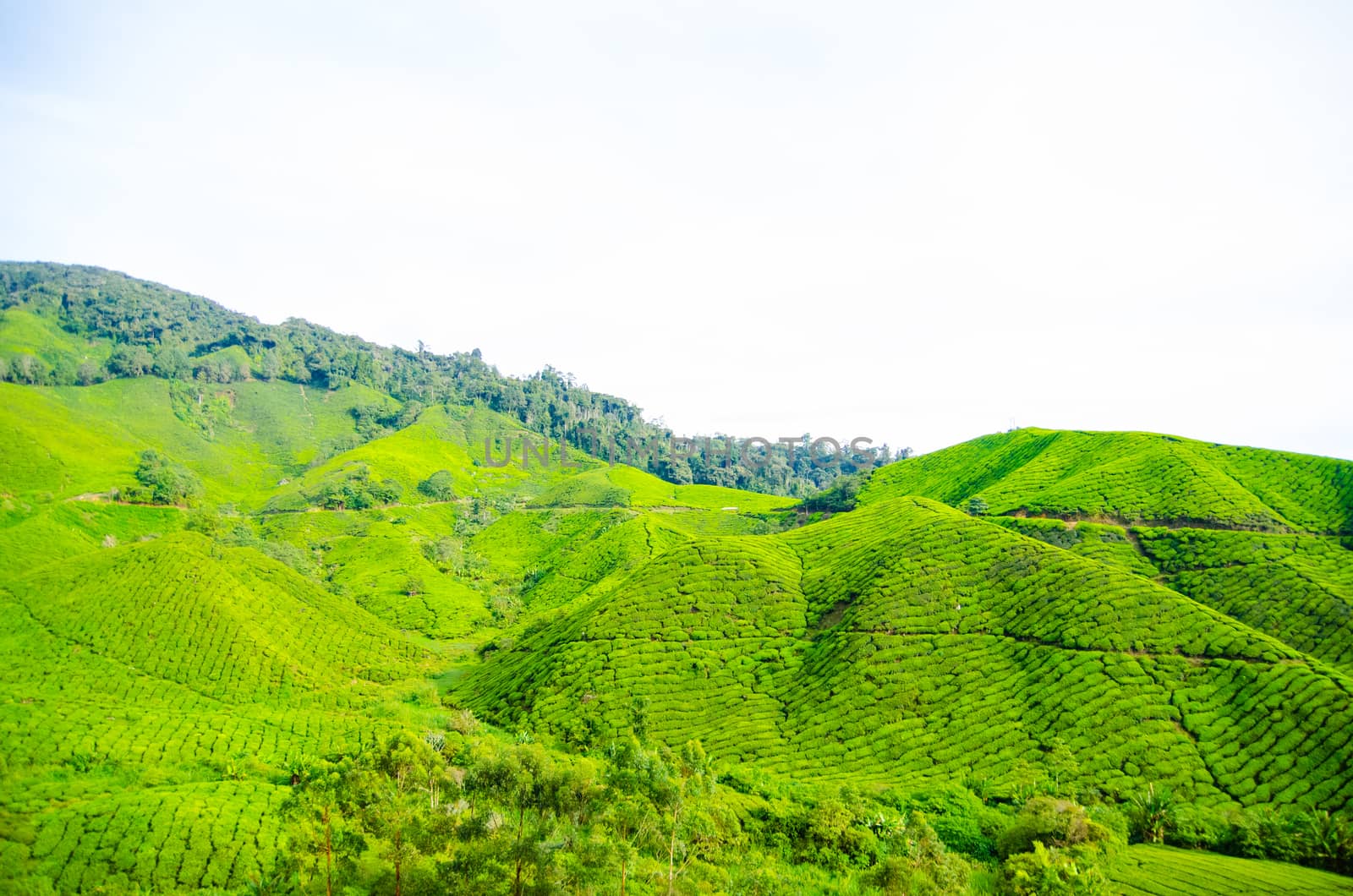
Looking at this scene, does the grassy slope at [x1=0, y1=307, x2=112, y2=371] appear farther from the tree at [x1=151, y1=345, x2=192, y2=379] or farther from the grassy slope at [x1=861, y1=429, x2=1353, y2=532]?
the grassy slope at [x1=861, y1=429, x2=1353, y2=532]

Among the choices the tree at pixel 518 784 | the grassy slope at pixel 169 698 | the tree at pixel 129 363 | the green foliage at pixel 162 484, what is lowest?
the grassy slope at pixel 169 698

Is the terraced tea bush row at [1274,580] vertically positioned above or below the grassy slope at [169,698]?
above

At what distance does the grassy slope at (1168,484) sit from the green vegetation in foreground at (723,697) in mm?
510

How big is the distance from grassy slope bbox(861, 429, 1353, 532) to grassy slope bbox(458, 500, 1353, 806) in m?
24.0

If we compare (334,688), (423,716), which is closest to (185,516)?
(334,688)

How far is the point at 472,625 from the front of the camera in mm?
93500

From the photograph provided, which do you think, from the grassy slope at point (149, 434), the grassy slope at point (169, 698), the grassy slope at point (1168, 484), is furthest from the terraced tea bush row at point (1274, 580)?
the grassy slope at point (149, 434)

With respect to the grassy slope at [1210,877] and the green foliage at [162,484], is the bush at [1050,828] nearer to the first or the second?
the grassy slope at [1210,877]

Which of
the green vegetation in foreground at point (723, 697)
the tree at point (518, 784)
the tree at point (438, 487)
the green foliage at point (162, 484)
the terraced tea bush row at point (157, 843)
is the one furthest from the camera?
the tree at point (438, 487)

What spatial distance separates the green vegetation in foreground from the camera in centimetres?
2888

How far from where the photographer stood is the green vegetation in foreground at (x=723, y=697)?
28.9 m

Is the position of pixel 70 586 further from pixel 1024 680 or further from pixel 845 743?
pixel 1024 680

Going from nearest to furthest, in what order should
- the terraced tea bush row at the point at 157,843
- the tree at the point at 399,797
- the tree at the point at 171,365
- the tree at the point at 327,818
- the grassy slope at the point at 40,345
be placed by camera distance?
the tree at the point at 399,797 < the tree at the point at 327,818 < the terraced tea bush row at the point at 157,843 < the grassy slope at the point at 40,345 < the tree at the point at 171,365

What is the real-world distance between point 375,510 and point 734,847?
11368 cm
